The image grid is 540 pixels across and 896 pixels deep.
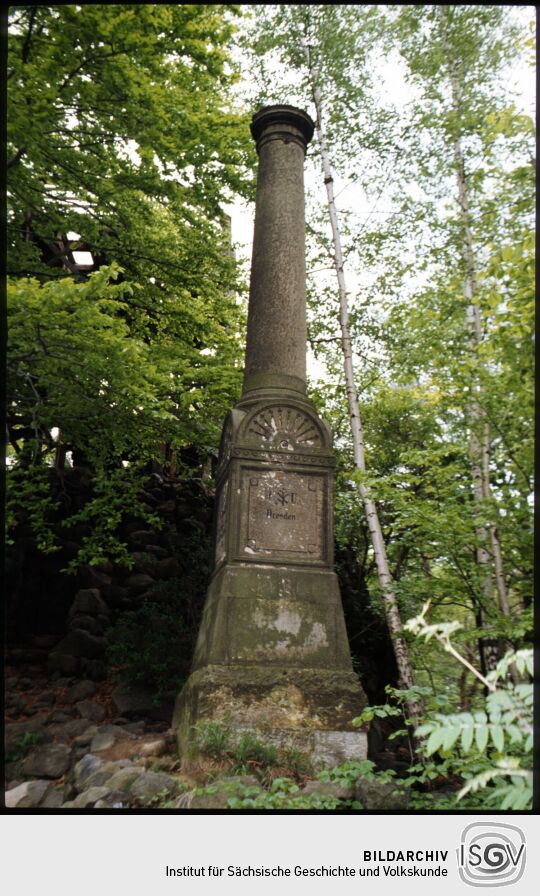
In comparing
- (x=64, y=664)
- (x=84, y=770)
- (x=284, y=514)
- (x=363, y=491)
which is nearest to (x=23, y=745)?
(x=84, y=770)

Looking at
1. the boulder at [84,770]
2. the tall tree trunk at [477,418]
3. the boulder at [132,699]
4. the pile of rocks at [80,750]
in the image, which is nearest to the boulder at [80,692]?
the pile of rocks at [80,750]

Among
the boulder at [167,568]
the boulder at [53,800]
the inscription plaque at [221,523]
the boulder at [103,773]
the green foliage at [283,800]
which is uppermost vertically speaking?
the inscription plaque at [221,523]

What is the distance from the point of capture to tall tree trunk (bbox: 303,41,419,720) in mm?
6527

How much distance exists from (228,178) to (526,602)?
581 centimetres

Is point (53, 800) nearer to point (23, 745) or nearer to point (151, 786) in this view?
point (151, 786)

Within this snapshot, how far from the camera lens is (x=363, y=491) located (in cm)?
735

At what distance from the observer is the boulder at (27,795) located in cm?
407

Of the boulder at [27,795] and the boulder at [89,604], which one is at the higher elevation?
the boulder at [89,604]

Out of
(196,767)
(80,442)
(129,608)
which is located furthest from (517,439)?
(129,608)

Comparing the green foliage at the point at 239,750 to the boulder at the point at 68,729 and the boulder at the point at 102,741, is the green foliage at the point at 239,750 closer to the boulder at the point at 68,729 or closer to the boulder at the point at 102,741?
the boulder at the point at 102,741

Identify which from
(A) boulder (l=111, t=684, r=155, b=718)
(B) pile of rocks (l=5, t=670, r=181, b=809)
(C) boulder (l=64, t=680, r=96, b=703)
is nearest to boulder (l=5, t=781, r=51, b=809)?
(B) pile of rocks (l=5, t=670, r=181, b=809)

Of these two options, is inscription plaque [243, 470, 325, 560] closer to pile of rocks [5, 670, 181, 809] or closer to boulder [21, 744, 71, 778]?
pile of rocks [5, 670, 181, 809]

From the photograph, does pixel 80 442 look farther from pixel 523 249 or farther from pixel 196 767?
pixel 523 249

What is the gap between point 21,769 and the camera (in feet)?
16.5
